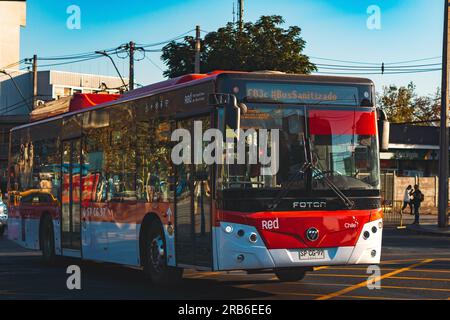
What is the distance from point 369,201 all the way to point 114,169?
15.7 feet

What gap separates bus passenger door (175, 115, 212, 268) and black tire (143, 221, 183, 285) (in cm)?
56

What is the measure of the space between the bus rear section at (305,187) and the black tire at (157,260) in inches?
72.5

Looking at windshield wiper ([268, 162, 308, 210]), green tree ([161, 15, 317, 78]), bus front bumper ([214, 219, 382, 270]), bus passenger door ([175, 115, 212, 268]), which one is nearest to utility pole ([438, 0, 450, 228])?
green tree ([161, 15, 317, 78])

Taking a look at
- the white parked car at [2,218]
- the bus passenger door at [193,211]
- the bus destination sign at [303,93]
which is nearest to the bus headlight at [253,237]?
the bus passenger door at [193,211]

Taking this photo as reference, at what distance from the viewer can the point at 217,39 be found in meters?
46.1

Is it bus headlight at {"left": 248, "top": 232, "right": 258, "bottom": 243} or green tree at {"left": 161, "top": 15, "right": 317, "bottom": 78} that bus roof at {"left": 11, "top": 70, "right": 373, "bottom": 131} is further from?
green tree at {"left": 161, "top": 15, "right": 317, "bottom": 78}

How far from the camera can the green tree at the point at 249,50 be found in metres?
44.9

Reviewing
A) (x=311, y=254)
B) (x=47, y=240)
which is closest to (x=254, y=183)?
(x=311, y=254)

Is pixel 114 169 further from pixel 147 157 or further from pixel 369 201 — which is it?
pixel 369 201

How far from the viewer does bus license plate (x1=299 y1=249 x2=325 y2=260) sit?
12.2 meters

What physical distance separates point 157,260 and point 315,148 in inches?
130

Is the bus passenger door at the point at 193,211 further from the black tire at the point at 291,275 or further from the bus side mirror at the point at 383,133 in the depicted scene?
the bus side mirror at the point at 383,133

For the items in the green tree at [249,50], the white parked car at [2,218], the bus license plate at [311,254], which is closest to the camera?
→ the bus license plate at [311,254]

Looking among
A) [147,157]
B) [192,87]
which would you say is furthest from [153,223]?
[192,87]
